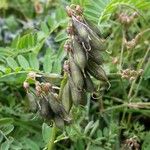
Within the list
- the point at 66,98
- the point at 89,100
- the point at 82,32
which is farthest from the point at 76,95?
the point at 89,100

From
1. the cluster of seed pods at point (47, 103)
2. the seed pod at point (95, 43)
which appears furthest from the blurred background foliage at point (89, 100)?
the seed pod at point (95, 43)

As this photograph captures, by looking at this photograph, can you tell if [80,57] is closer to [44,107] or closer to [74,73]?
[74,73]

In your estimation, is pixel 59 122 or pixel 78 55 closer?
pixel 78 55

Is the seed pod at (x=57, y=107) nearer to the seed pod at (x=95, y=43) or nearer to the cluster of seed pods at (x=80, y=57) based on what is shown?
the cluster of seed pods at (x=80, y=57)

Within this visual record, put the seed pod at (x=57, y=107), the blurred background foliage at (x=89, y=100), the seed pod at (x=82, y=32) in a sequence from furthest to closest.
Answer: the blurred background foliage at (x=89, y=100) → the seed pod at (x=57, y=107) → the seed pod at (x=82, y=32)

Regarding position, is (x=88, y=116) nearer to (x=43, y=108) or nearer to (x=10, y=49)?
(x=10, y=49)
